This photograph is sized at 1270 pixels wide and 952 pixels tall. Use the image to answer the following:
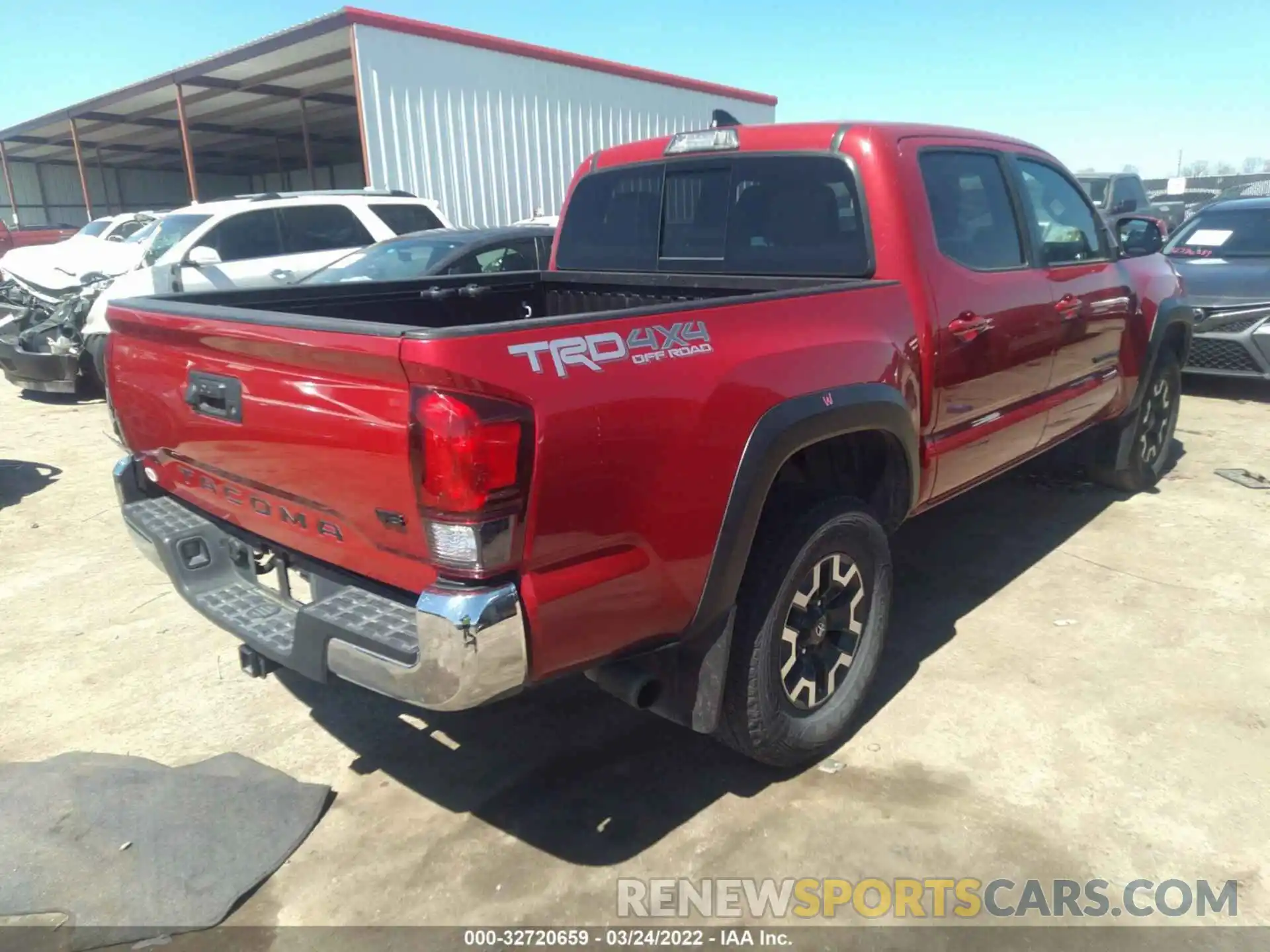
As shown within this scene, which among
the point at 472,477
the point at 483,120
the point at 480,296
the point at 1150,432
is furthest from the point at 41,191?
the point at 472,477

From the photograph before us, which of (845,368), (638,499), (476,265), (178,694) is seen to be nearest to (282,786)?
(178,694)

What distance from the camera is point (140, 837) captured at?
2.64 meters

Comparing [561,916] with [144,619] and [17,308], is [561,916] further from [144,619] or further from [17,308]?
[17,308]

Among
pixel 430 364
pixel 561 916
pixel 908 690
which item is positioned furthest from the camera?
pixel 908 690

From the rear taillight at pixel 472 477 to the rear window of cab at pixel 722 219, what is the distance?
1804 mm

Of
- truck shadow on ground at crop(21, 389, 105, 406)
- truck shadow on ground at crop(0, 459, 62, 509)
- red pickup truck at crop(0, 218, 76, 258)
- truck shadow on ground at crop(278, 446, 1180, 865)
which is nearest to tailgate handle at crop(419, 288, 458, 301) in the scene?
truck shadow on ground at crop(278, 446, 1180, 865)

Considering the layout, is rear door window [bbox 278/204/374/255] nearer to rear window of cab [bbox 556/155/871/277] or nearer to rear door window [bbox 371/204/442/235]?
rear door window [bbox 371/204/442/235]

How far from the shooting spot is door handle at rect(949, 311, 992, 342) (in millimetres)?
3281

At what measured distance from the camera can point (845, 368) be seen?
2768 mm

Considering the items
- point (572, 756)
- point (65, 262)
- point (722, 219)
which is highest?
point (722, 219)

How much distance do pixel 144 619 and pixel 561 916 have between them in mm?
2765

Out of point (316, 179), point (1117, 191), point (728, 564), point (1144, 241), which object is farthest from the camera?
point (316, 179)

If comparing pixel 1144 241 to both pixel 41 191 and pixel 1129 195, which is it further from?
pixel 41 191

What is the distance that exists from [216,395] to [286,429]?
0.35 m
